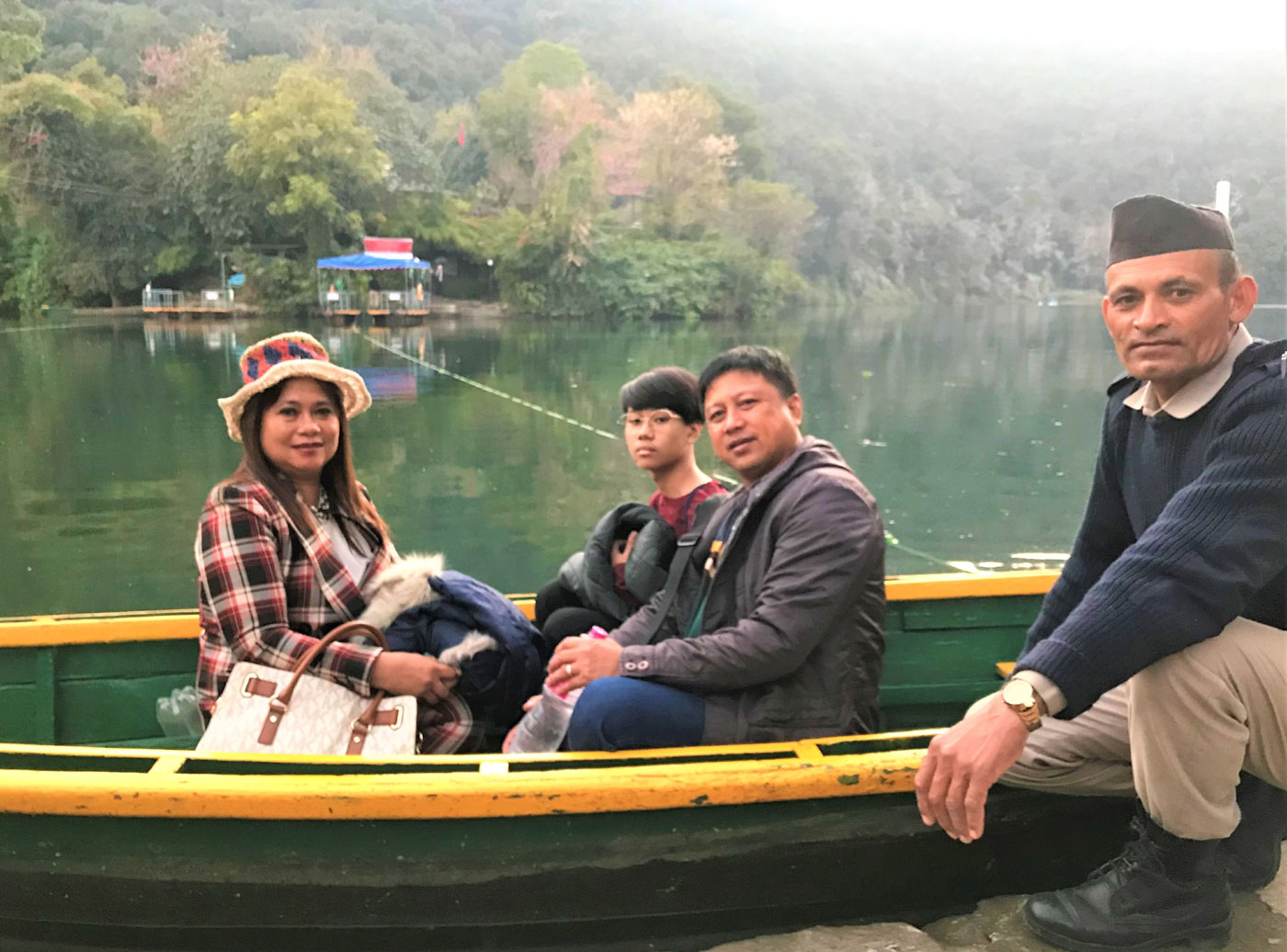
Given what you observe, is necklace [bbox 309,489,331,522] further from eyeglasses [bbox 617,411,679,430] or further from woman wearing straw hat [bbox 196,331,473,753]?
eyeglasses [bbox 617,411,679,430]

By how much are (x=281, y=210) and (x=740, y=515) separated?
26.2 m

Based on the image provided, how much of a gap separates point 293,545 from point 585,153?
31.0 meters

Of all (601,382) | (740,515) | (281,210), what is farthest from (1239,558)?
(281,210)

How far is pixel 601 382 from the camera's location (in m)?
17.2

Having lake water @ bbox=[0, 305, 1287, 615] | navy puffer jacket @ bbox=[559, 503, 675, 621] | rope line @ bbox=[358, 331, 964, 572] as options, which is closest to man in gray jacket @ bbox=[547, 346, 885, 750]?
navy puffer jacket @ bbox=[559, 503, 675, 621]

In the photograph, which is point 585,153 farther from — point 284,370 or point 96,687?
point 284,370

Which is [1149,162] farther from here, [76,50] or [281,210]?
[76,50]

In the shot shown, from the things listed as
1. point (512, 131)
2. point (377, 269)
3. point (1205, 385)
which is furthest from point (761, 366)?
point (512, 131)

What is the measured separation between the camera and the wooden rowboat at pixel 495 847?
5.52ft

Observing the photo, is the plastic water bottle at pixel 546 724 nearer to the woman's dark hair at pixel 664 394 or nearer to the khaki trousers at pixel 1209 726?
the woman's dark hair at pixel 664 394

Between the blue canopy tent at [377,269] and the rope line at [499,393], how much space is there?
3.53 m

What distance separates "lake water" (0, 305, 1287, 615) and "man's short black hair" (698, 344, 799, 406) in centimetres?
419

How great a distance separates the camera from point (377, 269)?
26.4m

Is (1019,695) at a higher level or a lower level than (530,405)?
higher
